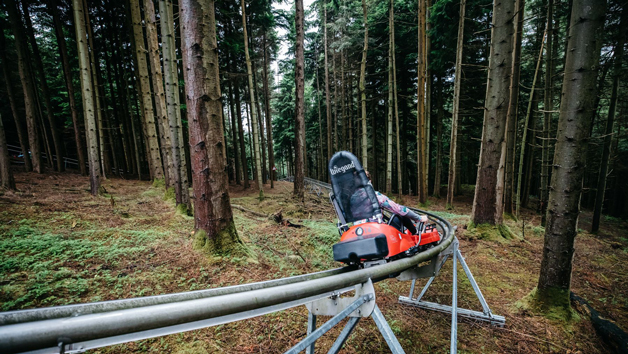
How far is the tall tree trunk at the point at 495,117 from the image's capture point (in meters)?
Result: 6.29

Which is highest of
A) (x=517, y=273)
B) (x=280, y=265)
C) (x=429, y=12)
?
(x=429, y=12)

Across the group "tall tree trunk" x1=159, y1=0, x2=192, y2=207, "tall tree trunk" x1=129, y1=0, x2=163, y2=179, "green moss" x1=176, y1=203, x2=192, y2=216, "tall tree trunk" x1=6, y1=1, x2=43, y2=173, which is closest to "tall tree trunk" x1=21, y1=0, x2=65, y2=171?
"tall tree trunk" x1=6, y1=1, x2=43, y2=173

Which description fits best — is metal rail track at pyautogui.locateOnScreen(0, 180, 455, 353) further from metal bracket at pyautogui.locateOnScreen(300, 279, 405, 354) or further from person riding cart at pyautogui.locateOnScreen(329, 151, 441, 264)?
person riding cart at pyautogui.locateOnScreen(329, 151, 441, 264)

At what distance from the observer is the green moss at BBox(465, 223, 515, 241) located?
270 inches

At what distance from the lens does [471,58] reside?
15508 millimetres

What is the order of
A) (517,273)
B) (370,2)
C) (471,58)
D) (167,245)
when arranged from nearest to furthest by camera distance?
(167,245)
(517,273)
(471,58)
(370,2)

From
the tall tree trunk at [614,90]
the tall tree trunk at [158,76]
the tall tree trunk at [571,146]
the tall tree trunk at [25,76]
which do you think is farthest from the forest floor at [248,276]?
the tall tree trunk at [25,76]

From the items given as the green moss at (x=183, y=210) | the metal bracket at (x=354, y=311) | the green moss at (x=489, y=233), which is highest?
the metal bracket at (x=354, y=311)

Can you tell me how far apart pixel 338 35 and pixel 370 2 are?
4.17m

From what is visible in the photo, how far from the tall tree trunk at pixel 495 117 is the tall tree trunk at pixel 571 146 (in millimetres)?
3110

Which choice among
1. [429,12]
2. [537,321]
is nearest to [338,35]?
[429,12]

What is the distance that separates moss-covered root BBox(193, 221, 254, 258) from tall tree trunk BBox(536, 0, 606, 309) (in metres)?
4.89

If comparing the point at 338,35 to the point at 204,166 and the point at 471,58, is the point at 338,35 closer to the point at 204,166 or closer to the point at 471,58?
the point at 471,58

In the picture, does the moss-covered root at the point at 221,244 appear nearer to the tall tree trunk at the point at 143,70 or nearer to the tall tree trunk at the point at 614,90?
the tall tree trunk at the point at 143,70
